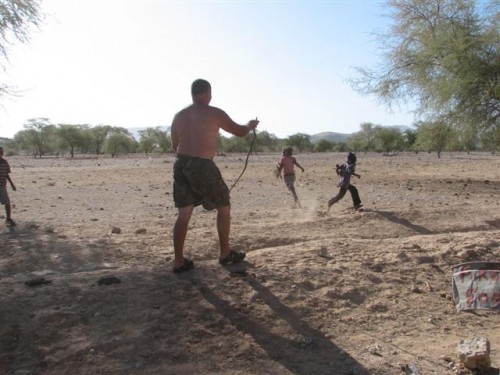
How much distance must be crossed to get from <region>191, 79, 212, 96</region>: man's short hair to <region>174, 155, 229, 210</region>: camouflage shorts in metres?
0.61

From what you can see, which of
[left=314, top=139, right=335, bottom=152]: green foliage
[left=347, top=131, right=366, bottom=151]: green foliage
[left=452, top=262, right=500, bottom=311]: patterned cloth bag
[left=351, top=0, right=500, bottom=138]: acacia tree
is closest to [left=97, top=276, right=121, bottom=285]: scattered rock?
[left=452, top=262, right=500, bottom=311]: patterned cloth bag

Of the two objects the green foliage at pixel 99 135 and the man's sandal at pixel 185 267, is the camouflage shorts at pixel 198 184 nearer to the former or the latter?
the man's sandal at pixel 185 267

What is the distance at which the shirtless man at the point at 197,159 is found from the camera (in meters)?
4.46

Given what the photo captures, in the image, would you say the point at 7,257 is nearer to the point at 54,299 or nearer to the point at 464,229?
the point at 54,299

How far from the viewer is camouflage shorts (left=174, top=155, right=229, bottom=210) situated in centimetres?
445

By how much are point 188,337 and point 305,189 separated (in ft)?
37.5

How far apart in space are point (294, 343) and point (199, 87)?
2403 millimetres

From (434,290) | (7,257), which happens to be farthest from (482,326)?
(7,257)

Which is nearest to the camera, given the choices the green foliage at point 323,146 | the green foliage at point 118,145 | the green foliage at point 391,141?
the green foliage at point 391,141

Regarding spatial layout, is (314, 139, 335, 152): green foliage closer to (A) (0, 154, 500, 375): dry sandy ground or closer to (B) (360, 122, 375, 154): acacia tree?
(B) (360, 122, 375, 154): acacia tree

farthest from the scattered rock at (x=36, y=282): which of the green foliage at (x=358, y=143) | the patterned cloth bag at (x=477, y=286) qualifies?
the green foliage at (x=358, y=143)

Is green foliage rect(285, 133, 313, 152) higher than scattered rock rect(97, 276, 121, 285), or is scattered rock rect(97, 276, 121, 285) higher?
green foliage rect(285, 133, 313, 152)

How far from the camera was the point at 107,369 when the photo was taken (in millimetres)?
3184

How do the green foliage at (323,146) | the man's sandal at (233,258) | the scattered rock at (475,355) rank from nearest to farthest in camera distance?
the scattered rock at (475,355) < the man's sandal at (233,258) < the green foliage at (323,146)
